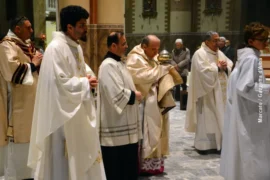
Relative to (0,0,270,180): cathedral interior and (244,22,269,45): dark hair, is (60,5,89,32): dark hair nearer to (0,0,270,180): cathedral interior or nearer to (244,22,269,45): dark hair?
(244,22,269,45): dark hair

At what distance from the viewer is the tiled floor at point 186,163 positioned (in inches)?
183

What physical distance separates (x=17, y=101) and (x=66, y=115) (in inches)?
53.6

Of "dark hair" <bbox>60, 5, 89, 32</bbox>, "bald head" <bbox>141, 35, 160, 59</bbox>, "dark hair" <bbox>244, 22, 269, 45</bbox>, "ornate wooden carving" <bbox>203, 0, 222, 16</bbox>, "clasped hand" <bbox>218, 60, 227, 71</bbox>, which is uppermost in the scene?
"ornate wooden carving" <bbox>203, 0, 222, 16</bbox>

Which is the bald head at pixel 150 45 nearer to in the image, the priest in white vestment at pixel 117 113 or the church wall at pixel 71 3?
the priest in white vestment at pixel 117 113

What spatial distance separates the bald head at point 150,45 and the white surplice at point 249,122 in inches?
40.2

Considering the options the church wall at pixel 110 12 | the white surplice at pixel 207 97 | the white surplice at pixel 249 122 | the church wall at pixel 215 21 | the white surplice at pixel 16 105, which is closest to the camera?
the white surplice at pixel 249 122

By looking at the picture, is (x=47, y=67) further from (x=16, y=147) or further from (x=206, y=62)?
(x=206, y=62)

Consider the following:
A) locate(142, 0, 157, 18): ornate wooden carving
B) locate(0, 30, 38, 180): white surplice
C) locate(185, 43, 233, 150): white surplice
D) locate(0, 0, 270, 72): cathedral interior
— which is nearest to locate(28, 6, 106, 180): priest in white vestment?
locate(0, 30, 38, 180): white surplice

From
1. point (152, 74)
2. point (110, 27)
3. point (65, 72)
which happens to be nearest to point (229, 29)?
point (110, 27)

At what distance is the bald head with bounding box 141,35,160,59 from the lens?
435 cm

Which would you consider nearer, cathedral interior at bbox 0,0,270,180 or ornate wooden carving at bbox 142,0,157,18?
cathedral interior at bbox 0,0,270,180

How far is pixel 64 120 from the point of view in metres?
3.00

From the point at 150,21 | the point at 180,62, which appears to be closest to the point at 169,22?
the point at 150,21

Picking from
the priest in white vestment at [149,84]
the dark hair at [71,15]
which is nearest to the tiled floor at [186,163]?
the priest in white vestment at [149,84]
